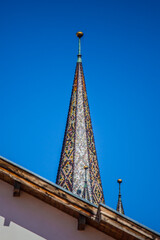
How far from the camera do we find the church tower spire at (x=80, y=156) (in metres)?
19.1

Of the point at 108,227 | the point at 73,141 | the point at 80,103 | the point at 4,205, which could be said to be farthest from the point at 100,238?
the point at 80,103

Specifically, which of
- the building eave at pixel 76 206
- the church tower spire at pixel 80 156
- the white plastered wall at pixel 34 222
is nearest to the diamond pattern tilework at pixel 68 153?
the church tower spire at pixel 80 156

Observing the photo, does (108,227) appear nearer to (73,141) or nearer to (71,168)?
(71,168)

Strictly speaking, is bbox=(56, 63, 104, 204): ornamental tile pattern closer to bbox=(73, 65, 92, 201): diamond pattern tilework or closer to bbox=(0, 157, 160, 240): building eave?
bbox=(73, 65, 92, 201): diamond pattern tilework

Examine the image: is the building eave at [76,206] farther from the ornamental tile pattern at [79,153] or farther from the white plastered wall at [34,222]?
the ornamental tile pattern at [79,153]

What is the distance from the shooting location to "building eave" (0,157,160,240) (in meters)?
7.78

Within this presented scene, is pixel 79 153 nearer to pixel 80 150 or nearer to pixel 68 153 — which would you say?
pixel 80 150

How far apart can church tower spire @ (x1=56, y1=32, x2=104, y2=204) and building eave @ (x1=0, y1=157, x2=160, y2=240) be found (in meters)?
10.2

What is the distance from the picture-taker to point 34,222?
828cm

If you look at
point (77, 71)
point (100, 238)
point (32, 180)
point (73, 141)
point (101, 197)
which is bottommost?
point (100, 238)

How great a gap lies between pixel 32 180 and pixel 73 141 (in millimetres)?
12712

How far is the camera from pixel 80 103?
75.1 ft

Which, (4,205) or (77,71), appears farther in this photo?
(77,71)

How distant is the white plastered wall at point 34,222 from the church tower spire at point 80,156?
1010 cm
